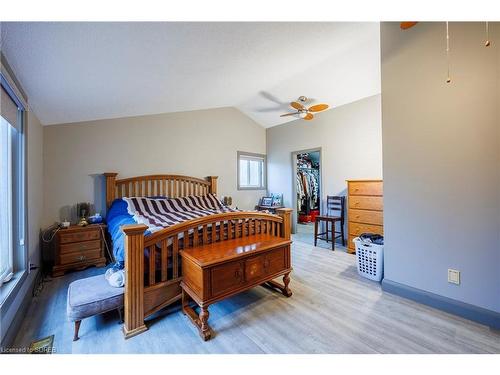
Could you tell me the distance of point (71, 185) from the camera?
313cm

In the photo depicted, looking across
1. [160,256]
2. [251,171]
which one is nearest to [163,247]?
[160,256]

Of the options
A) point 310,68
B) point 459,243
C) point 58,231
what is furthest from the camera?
point 310,68

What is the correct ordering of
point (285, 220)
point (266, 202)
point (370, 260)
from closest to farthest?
1. point (370, 260)
2. point (285, 220)
3. point (266, 202)

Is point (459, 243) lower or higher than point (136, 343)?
higher

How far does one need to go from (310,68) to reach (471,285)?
119 inches

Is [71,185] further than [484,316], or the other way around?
[71,185]

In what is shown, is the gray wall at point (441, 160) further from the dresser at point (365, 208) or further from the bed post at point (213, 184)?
the bed post at point (213, 184)

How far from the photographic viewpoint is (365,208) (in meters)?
3.34

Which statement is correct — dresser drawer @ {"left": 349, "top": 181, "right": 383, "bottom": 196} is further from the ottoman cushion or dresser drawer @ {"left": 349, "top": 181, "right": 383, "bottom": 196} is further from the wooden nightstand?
the wooden nightstand

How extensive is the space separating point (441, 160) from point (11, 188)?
3.84 m

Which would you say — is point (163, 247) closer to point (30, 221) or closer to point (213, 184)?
point (30, 221)

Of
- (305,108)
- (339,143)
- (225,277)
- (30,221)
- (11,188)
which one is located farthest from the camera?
(339,143)
